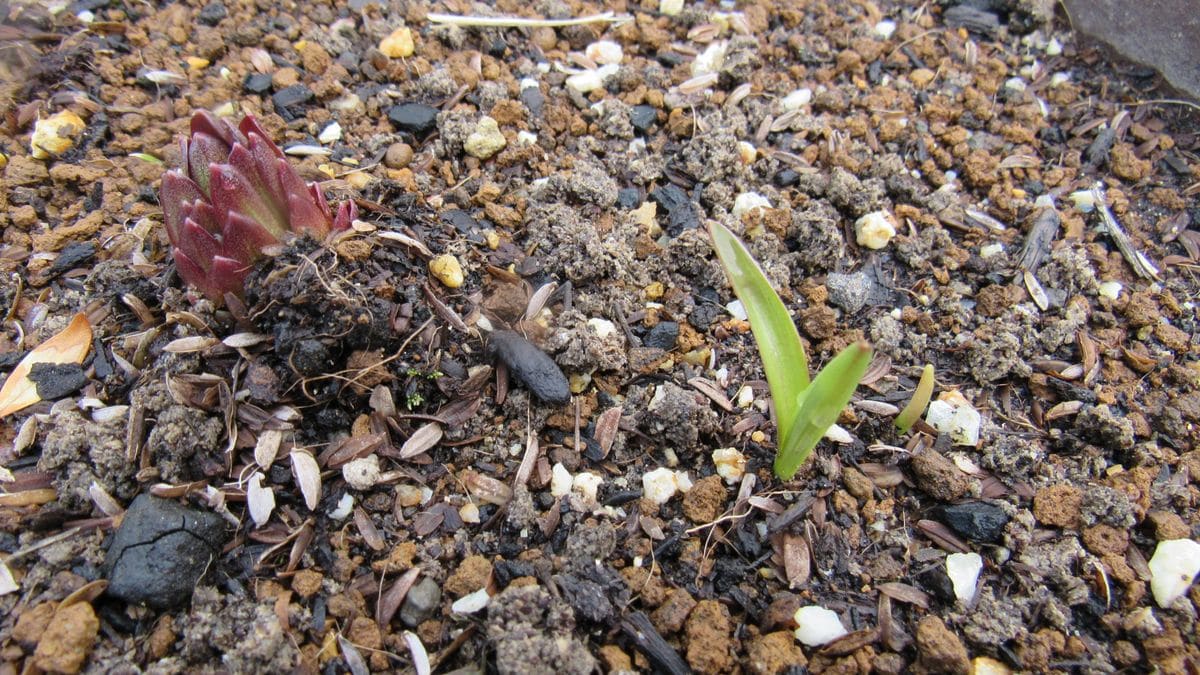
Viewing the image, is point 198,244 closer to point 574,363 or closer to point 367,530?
point 367,530

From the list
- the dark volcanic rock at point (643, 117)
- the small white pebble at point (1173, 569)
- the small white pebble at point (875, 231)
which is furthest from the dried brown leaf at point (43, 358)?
the small white pebble at point (1173, 569)

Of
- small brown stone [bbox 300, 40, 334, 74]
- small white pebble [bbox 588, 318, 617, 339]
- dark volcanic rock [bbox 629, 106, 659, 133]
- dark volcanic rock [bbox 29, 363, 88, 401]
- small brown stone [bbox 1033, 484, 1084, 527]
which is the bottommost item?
dark volcanic rock [bbox 29, 363, 88, 401]

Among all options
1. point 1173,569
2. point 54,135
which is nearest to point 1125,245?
point 1173,569

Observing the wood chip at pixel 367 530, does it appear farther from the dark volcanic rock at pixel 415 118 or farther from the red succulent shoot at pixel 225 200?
the dark volcanic rock at pixel 415 118

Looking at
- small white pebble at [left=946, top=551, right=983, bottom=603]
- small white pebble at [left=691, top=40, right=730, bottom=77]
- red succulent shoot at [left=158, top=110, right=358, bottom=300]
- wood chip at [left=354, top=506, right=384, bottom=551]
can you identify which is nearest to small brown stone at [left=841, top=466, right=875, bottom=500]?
small white pebble at [left=946, top=551, right=983, bottom=603]

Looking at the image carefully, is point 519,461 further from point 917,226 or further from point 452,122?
point 917,226

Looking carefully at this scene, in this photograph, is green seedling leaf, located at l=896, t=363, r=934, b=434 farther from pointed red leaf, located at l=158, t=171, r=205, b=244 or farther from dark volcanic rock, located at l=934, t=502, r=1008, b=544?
pointed red leaf, located at l=158, t=171, r=205, b=244
